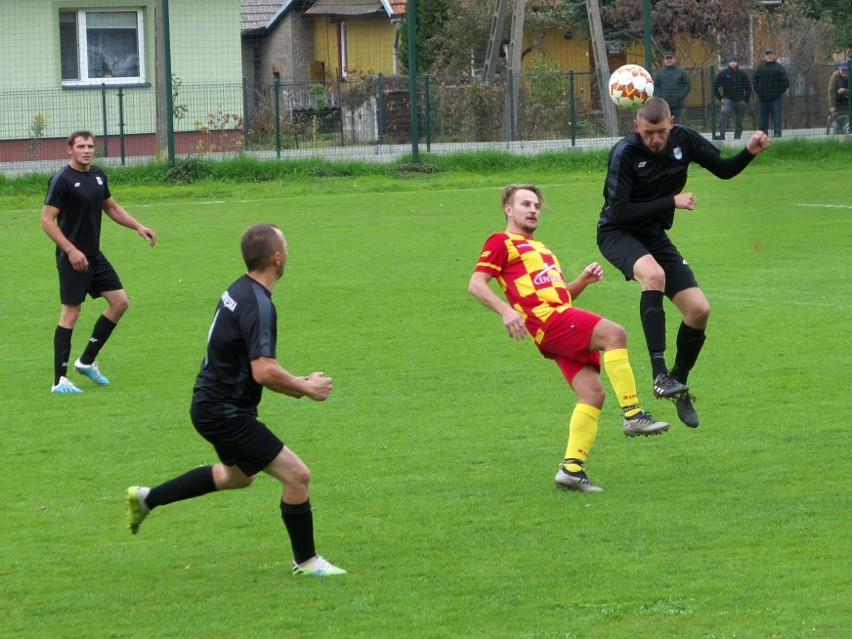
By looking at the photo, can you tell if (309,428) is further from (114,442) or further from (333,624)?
(333,624)

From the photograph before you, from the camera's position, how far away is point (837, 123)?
3088cm

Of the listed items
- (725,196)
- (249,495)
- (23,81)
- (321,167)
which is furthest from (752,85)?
(249,495)

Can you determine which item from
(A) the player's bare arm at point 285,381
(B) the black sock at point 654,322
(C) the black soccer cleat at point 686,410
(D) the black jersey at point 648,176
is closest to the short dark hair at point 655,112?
(D) the black jersey at point 648,176

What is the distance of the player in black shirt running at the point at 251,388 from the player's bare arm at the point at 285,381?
0.04 feet

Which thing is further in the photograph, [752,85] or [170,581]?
[752,85]

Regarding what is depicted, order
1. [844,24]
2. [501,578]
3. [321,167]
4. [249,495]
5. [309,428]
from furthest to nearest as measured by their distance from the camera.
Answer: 1. [844,24]
2. [321,167]
3. [309,428]
4. [249,495]
5. [501,578]

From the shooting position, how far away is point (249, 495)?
7641 mm

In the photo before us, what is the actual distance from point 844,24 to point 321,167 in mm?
13724

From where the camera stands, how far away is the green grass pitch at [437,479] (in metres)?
5.66

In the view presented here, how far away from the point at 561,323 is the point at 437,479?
3.91 feet

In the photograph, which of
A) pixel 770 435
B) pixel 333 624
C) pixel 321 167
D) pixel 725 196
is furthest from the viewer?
pixel 321 167

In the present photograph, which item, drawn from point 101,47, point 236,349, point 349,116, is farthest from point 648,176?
point 101,47

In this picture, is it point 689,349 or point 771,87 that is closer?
point 689,349

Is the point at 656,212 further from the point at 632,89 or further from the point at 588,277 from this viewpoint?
the point at 632,89
